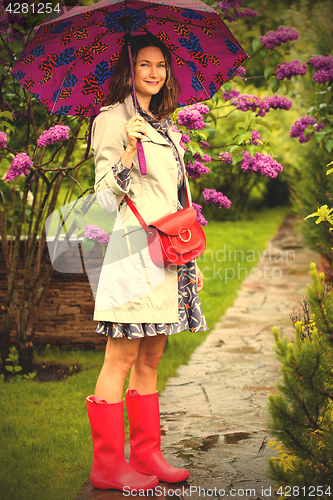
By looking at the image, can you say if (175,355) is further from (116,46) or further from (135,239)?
(116,46)

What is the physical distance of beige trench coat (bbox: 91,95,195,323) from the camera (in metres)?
2.27

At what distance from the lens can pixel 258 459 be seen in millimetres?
2758

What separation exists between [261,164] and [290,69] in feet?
2.62

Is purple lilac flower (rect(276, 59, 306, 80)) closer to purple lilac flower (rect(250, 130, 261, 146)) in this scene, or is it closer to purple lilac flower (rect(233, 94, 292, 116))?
purple lilac flower (rect(233, 94, 292, 116))

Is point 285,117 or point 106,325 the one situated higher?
point 285,117

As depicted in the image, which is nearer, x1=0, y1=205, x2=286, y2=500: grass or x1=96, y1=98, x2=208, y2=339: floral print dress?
x1=96, y1=98, x2=208, y2=339: floral print dress

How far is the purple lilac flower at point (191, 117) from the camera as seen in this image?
10.7ft

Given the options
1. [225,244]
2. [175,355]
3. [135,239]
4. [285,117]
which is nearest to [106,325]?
[135,239]

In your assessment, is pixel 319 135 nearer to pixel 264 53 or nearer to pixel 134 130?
pixel 264 53

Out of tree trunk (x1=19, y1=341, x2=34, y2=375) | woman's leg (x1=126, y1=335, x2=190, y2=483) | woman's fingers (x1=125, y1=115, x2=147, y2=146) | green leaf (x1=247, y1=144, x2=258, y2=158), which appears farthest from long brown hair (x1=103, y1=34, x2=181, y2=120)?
tree trunk (x1=19, y1=341, x2=34, y2=375)

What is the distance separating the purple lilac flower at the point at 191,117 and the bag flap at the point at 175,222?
1098 millimetres

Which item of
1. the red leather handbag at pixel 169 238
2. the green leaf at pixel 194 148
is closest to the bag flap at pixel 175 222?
the red leather handbag at pixel 169 238

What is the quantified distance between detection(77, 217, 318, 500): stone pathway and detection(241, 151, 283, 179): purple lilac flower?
1617mm

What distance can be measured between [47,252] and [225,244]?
21.3ft
